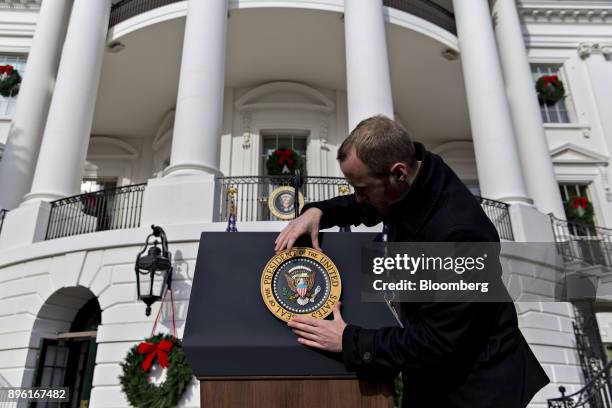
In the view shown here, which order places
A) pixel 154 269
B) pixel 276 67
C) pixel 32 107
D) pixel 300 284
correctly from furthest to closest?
pixel 276 67 → pixel 32 107 → pixel 154 269 → pixel 300 284

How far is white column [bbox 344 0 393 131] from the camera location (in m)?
11.1

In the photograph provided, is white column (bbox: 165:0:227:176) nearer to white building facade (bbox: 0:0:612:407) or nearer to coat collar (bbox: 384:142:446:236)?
white building facade (bbox: 0:0:612:407)

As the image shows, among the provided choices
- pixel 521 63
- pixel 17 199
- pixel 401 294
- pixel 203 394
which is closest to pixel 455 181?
pixel 401 294

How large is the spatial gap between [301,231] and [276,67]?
15.4 m

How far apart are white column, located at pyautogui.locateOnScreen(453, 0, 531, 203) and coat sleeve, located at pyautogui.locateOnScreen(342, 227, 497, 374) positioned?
38.2 feet

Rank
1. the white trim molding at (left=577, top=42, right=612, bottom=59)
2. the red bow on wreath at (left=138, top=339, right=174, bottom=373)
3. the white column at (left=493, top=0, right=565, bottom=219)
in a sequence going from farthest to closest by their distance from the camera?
1. the white trim molding at (left=577, top=42, right=612, bottom=59)
2. the white column at (left=493, top=0, right=565, bottom=219)
3. the red bow on wreath at (left=138, top=339, right=174, bottom=373)

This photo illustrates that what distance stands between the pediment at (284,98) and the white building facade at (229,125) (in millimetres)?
65

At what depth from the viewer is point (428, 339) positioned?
1.28m

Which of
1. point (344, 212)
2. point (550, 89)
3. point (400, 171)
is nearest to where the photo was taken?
point (400, 171)

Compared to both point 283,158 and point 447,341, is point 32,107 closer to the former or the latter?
point 283,158

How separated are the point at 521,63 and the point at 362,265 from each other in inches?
643

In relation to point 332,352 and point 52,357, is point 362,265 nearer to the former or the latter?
point 332,352

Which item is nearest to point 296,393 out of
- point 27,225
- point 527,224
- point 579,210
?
point 27,225

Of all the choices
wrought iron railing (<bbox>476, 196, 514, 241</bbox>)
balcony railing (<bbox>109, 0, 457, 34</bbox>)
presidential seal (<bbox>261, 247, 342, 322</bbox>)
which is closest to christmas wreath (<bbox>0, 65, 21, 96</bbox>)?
balcony railing (<bbox>109, 0, 457, 34</bbox>)
